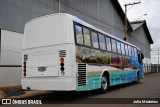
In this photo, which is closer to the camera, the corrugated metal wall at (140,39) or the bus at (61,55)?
the bus at (61,55)

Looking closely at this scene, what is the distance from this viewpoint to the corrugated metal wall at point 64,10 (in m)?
16.1

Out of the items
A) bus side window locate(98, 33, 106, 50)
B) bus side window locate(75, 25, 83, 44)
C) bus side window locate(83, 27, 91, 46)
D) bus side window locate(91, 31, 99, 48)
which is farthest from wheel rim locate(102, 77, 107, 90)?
bus side window locate(75, 25, 83, 44)

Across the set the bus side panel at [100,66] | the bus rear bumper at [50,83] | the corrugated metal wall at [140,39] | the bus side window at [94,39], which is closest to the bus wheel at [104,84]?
the bus side panel at [100,66]

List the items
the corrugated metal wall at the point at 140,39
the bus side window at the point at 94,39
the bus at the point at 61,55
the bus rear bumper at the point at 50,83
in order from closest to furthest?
the bus rear bumper at the point at 50,83 < the bus at the point at 61,55 < the bus side window at the point at 94,39 < the corrugated metal wall at the point at 140,39

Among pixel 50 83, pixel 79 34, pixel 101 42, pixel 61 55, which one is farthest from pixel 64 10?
pixel 50 83

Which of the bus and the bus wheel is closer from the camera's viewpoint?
the bus

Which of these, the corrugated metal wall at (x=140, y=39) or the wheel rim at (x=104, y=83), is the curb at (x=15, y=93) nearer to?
the wheel rim at (x=104, y=83)

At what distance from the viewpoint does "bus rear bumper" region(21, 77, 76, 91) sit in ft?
32.9

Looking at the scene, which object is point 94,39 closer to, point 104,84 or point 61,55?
point 104,84

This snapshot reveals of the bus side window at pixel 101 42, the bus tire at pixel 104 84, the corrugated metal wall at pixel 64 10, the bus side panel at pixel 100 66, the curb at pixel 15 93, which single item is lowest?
the curb at pixel 15 93

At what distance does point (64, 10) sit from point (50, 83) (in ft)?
44.0

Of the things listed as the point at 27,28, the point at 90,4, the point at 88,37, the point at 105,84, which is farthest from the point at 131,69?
the point at 90,4

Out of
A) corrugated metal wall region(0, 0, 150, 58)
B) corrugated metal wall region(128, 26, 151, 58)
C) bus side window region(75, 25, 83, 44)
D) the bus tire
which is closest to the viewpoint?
bus side window region(75, 25, 83, 44)

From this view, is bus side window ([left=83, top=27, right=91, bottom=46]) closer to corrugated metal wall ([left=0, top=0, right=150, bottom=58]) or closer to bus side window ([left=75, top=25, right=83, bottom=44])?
bus side window ([left=75, top=25, right=83, bottom=44])
